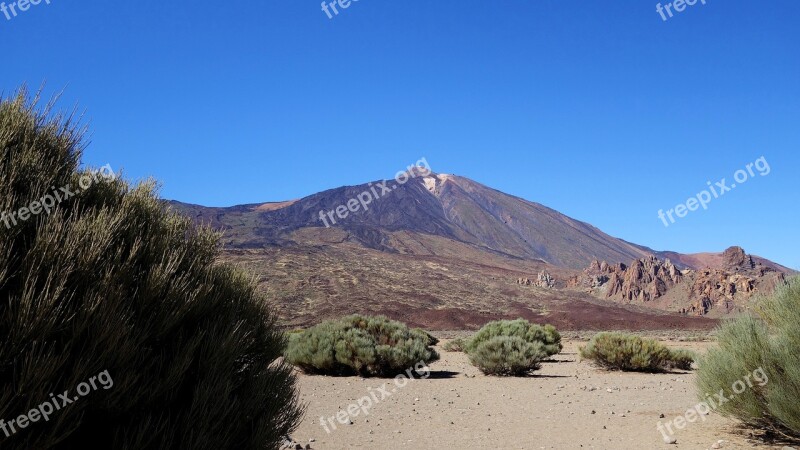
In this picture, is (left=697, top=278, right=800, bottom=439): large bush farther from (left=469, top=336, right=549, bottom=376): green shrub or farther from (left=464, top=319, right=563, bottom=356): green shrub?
(left=464, top=319, right=563, bottom=356): green shrub

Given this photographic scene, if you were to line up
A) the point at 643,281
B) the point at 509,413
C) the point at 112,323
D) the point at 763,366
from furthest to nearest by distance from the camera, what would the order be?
the point at 643,281 < the point at 509,413 < the point at 763,366 < the point at 112,323

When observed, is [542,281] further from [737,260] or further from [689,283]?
[737,260]

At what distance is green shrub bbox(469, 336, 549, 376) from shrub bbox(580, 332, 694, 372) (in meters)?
2.48

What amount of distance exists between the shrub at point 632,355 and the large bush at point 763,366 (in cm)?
966

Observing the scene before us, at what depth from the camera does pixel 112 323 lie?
3.10 m

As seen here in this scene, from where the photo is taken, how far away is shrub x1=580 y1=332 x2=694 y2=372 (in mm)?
17062

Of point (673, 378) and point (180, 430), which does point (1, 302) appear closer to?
point (180, 430)

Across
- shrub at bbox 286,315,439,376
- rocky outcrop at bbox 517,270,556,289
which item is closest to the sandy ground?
shrub at bbox 286,315,439,376

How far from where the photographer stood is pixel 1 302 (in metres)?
2.92

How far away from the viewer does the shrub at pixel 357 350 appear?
15.1 metres

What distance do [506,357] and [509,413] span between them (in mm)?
5478

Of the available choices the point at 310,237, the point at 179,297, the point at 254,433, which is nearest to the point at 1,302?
the point at 179,297

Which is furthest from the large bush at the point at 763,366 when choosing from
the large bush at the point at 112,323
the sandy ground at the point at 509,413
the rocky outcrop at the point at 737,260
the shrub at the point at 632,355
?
the rocky outcrop at the point at 737,260

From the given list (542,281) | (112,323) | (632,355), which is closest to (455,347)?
(632,355)
